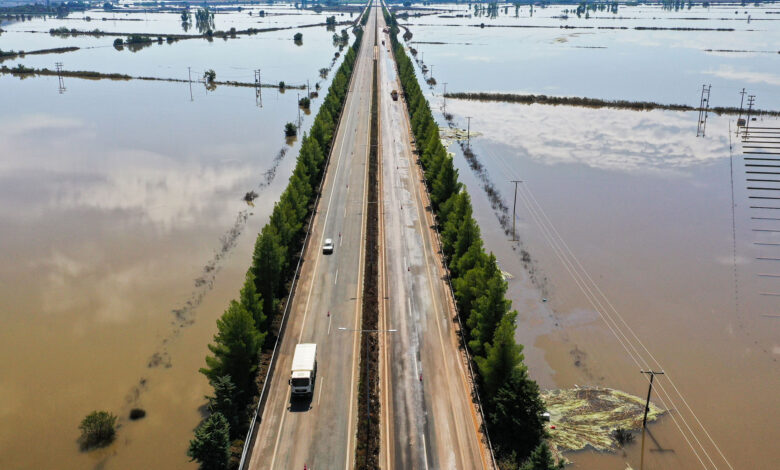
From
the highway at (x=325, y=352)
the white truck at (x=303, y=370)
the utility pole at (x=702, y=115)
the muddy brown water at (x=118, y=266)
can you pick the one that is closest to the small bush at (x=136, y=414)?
the muddy brown water at (x=118, y=266)

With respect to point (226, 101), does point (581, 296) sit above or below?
below

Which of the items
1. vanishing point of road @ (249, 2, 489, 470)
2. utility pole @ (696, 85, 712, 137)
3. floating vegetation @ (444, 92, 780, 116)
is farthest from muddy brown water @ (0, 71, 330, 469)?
utility pole @ (696, 85, 712, 137)

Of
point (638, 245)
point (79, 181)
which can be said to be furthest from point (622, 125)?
point (79, 181)

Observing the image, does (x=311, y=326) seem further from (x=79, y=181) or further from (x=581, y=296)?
(x=79, y=181)

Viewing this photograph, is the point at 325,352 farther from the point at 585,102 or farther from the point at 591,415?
the point at 585,102

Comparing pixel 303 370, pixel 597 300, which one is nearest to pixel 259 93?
pixel 597 300

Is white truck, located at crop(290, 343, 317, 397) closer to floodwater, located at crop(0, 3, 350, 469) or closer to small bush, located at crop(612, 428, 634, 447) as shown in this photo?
floodwater, located at crop(0, 3, 350, 469)
